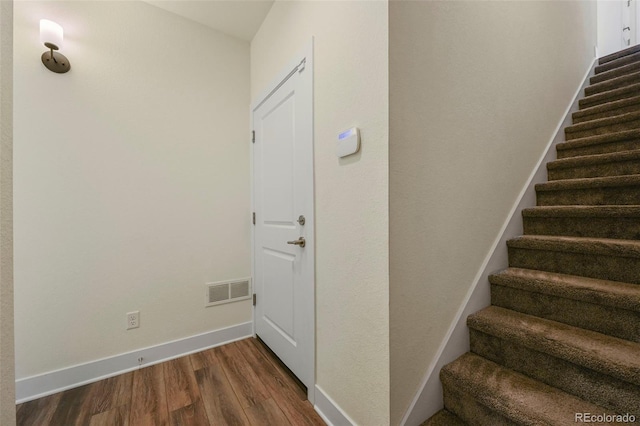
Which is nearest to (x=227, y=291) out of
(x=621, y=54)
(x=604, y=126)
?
(x=604, y=126)

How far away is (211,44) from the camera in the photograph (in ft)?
7.07

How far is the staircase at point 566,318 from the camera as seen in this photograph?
2.97 feet

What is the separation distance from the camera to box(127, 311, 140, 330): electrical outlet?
1.81 metres

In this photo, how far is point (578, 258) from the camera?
1.30m

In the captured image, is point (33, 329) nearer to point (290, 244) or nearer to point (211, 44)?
point (290, 244)

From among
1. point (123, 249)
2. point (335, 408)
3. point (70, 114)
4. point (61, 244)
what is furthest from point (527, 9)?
point (61, 244)

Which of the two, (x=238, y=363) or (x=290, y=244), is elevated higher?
(x=290, y=244)

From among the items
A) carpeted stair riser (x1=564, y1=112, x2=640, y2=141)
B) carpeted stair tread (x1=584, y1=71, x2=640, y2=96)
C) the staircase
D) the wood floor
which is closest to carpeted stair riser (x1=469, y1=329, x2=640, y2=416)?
the staircase

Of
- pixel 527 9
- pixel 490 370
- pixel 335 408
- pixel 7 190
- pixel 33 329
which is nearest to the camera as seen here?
pixel 7 190

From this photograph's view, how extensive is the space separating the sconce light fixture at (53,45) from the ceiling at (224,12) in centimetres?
68

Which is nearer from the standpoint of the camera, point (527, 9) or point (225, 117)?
point (527, 9)

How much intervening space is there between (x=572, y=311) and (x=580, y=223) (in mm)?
606

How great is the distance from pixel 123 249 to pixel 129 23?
1628 mm

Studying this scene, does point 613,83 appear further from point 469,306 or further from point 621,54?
point 469,306
